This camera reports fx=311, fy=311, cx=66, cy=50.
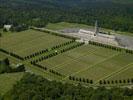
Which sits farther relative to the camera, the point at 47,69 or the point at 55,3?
the point at 55,3

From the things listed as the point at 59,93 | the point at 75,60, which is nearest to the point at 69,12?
the point at 75,60

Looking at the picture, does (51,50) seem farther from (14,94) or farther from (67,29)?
(14,94)

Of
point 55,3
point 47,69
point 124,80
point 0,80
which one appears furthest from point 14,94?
point 55,3

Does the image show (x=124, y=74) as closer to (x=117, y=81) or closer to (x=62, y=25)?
(x=117, y=81)

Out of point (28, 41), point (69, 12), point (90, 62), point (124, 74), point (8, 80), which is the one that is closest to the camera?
point (8, 80)

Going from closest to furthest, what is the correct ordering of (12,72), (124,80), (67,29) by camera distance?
1. (124,80)
2. (12,72)
3. (67,29)

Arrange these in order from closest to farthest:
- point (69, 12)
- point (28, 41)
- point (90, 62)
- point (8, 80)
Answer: point (8, 80) < point (90, 62) < point (28, 41) < point (69, 12)

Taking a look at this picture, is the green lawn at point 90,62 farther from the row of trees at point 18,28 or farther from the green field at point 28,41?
the row of trees at point 18,28

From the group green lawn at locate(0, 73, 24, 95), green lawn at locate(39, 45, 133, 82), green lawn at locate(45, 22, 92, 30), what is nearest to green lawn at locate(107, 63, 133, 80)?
green lawn at locate(39, 45, 133, 82)
